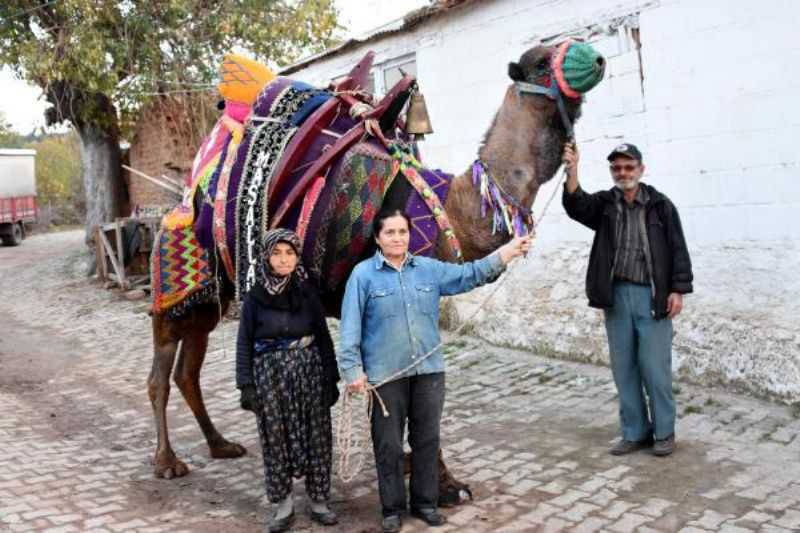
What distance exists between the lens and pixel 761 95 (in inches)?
223

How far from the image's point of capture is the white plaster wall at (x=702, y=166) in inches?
220

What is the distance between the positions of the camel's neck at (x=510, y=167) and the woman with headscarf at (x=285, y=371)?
762 millimetres

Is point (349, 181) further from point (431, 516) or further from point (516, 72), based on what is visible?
point (431, 516)

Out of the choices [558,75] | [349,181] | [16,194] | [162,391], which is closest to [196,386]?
[162,391]

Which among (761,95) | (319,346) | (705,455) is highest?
(761,95)

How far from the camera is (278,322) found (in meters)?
3.78

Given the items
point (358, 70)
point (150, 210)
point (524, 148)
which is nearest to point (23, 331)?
point (150, 210)

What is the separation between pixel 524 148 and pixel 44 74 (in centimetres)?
1113

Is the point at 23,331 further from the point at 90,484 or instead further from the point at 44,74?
the point at 90,484

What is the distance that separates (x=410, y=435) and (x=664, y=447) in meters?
1.79

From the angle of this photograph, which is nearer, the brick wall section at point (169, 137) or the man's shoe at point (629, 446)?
the man's shoe at point (629, 446)

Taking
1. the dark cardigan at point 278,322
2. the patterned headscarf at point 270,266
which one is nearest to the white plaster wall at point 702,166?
the dark cardigan at point 278,322

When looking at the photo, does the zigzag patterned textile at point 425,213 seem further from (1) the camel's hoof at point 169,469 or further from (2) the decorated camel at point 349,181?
(1) the camel's hoof at point 169,469

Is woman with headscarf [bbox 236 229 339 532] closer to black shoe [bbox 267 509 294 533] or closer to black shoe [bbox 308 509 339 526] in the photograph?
black shoe [bbox 267 509 294 533]
